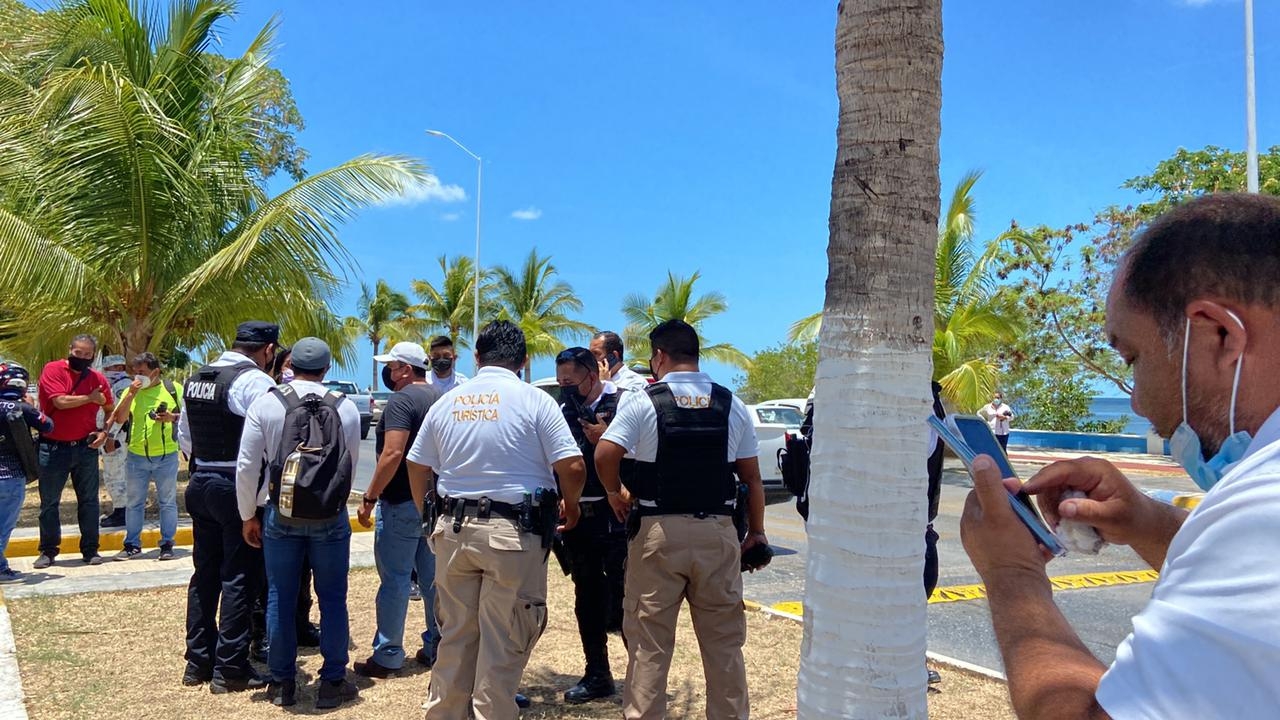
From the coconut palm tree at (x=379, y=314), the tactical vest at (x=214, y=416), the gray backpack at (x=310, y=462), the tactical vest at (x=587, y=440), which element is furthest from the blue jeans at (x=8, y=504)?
the coconut palm tree at (x=379, y=314)

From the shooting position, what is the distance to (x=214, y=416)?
559 centimetres

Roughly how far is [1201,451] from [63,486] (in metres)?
9.36

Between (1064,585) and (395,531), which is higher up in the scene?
(395,531)

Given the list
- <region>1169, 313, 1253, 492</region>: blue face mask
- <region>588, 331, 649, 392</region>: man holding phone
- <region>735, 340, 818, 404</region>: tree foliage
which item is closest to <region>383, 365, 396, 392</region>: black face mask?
<region>588, 331, 649, 392</region>: man holding phone

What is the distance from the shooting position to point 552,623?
6.68 metres

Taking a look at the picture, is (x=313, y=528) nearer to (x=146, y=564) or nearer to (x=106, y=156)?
(x=146, y=564)

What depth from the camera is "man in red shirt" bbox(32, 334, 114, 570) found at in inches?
324

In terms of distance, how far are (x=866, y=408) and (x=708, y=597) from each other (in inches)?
82.4

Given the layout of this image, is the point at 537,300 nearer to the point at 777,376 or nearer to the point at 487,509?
the point at 777,376

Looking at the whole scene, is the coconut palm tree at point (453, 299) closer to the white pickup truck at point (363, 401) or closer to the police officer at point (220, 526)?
the white pickup truck at point (363, 401)

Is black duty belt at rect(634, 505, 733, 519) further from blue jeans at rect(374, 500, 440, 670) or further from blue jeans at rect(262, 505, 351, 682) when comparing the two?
blue jeans at rect(262, 505, 351, 682)

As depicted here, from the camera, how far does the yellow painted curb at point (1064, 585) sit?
7328mm

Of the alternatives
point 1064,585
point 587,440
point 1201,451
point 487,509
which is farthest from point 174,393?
point 1201,451

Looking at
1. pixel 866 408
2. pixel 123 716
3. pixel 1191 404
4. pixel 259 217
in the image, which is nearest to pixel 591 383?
pixel 123 716
